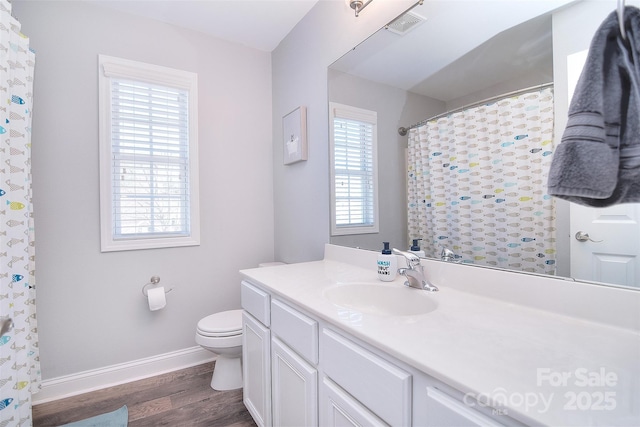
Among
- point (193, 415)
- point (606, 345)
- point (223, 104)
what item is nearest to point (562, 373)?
point (606, 345)

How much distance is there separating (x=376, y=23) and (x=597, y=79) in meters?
1.23

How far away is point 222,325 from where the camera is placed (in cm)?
184

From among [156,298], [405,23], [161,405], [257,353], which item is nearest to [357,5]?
[405,23]

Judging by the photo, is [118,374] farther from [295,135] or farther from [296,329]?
[295,135]

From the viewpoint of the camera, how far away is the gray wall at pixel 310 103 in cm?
173

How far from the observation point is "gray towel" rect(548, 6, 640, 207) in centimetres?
53

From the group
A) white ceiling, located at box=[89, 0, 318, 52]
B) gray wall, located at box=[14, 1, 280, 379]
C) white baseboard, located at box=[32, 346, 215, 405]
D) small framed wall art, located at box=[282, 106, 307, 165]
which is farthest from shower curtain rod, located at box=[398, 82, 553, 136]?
white baseboard, located at box=[32, 346, 215, 405]

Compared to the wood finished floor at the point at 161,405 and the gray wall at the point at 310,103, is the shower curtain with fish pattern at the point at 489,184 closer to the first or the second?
the gray wall at the point at 310,103

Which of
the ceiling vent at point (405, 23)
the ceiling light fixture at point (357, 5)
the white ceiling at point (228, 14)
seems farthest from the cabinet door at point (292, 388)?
the white ceiling at point (228, 14)

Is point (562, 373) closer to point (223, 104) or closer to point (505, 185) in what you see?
point (505, 185)

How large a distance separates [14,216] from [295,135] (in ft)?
5.26

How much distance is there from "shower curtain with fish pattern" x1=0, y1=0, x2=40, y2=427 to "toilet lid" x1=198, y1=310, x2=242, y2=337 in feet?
2.67

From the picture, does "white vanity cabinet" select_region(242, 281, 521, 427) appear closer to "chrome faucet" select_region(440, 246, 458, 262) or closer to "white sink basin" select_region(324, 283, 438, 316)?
"white sink basin" select_region(324, 283, 438, 316)

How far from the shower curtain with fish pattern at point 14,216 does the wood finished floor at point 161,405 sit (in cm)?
33
